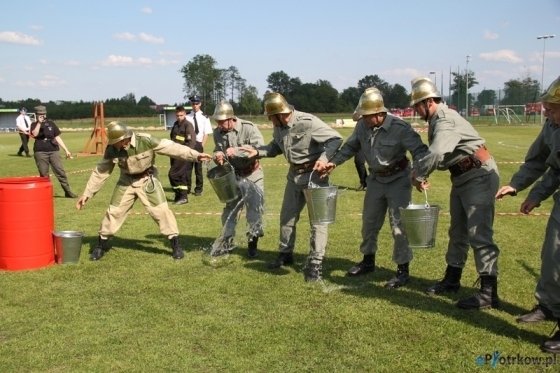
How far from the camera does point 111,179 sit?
1689cm

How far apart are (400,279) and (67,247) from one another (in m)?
4.15

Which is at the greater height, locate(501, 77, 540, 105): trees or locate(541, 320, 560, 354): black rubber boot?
locate(501, 77, 540, 105): trees

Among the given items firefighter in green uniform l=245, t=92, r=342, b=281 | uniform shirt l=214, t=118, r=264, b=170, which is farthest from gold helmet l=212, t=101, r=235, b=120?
firefighter in green uniform l=245, t=92, r=342, b=281

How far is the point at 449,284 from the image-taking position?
5730 mm

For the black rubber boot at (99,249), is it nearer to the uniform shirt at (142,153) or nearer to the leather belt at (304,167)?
the uniform shirt at (142,153)

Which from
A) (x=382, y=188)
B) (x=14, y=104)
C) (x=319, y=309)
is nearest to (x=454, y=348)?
(x=319, y=309)

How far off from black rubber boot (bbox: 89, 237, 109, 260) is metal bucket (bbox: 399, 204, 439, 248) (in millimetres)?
4230

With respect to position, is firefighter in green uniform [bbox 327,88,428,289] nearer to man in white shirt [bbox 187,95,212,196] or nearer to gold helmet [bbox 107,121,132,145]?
gold helmet [bbox 107,121,132,145]

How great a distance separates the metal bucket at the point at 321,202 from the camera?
225 inches

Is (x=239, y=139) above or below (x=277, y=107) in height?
below

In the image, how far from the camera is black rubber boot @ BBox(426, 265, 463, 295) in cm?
572

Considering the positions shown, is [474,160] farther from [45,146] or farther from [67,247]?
[45,146]

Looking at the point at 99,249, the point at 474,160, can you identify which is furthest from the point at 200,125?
the point at 474,160

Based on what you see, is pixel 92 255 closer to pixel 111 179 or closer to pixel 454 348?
pixel 454 348
